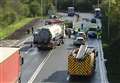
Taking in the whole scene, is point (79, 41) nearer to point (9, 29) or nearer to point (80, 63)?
point (9, 29)

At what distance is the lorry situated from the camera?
21669 millimetres

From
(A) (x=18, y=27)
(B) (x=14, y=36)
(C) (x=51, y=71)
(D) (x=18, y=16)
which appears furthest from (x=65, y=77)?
(D) (x=18, y=16)

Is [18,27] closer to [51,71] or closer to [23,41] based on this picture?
[23,41]

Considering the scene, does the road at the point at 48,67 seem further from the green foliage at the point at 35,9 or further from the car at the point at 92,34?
the green foliage at the point at 35,9

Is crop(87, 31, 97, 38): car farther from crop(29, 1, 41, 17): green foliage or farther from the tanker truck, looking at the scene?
crop(29, 1, 41, 17): green foliage

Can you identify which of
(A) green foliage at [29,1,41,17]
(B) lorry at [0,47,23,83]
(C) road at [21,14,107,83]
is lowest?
(A) green foliage at [29,1,41,17]

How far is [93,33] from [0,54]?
45689 millimetres

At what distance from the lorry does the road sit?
25.5 feet

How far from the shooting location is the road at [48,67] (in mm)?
34656

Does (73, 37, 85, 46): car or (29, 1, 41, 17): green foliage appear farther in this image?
(29, 1, 41, 17): green foliage

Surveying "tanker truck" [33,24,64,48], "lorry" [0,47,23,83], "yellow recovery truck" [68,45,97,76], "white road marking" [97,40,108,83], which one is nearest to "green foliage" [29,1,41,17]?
"tanker truck" [33,24,64,48]

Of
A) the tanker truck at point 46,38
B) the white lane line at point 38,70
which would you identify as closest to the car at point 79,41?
the tanker truck at point 46,38

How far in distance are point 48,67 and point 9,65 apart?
1701 cm

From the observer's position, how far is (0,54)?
2341 cm
